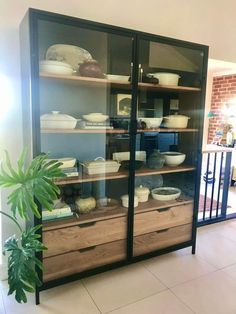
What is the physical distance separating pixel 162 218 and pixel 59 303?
3.37 ft

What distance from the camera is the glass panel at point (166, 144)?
83.0 inches

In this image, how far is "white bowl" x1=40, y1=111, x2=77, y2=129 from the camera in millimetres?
1727

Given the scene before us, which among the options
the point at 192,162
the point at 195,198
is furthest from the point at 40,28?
the point at 195,198

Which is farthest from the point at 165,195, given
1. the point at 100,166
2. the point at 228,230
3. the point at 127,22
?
the point at 127,22

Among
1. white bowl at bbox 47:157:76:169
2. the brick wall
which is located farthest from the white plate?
the brick wall

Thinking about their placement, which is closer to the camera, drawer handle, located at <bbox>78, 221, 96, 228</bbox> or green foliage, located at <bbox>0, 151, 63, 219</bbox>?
green foliage, located at <bbox>0, 151, 63, 219</bbox>

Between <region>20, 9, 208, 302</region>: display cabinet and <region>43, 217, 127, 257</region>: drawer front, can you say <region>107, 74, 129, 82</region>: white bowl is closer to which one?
<region>20, 9, 208, 302</region>: display cabinet

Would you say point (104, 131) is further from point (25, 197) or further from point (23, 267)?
point (23, 267)

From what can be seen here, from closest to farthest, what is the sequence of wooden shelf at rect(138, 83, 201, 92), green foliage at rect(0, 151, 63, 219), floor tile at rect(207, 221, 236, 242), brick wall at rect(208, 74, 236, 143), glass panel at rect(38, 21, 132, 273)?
green foliage at rect(0, 151, 63, 219) → glass panel at rect(38, 21, 132, 273) → wooden shelf at rect(138, 83, 201, 92) → floor tile at rect(207, 221, 236, 242) → brick wall at rect(208, 74, 236, 143)

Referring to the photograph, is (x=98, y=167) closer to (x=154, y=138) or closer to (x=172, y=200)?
(x=154, y=138)

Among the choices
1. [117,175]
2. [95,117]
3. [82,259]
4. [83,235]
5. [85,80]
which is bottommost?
[82,259]

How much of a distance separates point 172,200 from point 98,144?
33.5 inches

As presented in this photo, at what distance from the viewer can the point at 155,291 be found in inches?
74.9

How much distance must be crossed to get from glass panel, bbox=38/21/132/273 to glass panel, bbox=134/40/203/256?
6.3 inches
